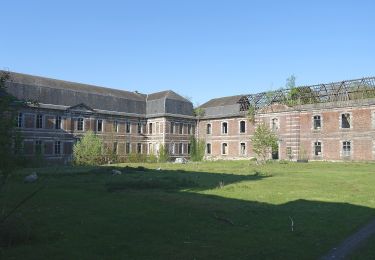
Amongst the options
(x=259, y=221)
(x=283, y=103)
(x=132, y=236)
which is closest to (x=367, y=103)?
(x=283, y=103)

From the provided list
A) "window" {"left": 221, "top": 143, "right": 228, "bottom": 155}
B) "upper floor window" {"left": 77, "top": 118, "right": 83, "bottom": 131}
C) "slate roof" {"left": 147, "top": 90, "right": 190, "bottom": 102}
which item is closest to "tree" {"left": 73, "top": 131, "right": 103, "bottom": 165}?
"upper floor window" {"left": 77, "top": 118, "right": 83, "bottom": 131}

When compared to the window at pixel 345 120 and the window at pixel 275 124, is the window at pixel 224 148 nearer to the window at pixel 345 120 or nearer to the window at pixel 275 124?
the window at pixel 275 124

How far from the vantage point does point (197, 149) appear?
173ft

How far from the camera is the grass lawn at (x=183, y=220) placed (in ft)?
26.9

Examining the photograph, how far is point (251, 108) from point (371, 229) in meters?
37.9

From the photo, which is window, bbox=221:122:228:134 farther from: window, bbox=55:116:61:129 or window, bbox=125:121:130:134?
window, bbox=55:116:61:129

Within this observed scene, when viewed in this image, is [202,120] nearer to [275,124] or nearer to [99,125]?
[275,124]

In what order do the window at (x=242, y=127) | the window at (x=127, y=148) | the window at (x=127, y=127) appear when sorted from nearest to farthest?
the window at (x=127, y=148) < the window at (x=127, y=127) < the window at (x=242, y=127)

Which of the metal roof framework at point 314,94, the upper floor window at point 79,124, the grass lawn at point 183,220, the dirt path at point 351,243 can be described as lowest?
the dirt path at point 351,243

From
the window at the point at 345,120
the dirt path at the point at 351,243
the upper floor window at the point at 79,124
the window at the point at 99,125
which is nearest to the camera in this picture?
the dirt path at the point at 351,243

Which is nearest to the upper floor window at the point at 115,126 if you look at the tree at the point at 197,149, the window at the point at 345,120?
the tree at the point at 197,149

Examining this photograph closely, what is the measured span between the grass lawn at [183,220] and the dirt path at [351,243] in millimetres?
181

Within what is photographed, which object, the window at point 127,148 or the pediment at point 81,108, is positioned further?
the window at point 127,148

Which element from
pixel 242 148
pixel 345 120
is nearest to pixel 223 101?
pixel 242 148
